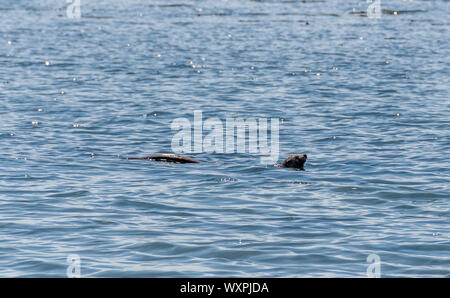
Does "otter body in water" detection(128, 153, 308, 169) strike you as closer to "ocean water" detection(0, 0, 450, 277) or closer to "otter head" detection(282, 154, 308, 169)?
"otter head" detection(282, 154, 308, 169)

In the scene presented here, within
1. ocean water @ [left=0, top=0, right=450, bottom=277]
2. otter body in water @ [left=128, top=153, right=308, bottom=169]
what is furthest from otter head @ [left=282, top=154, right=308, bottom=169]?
ocean water @ [left=0, top=0, right=450, bottom=277]

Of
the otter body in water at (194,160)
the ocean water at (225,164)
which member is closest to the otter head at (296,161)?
the otter body in water at (194,160)

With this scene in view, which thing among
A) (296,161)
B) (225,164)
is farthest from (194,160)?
(296,161)

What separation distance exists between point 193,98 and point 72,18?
41963 mm

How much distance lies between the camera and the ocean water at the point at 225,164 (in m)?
11.4

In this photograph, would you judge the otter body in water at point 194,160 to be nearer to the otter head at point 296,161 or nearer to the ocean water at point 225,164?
the otter head at point 296,161

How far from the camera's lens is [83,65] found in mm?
37406

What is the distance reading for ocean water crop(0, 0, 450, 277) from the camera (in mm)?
11367

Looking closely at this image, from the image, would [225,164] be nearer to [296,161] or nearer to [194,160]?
[194,160]

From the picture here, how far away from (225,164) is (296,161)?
5.76ft

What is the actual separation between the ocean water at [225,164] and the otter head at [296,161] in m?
0.20

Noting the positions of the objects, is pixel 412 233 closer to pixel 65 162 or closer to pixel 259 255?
pixel 259 255
